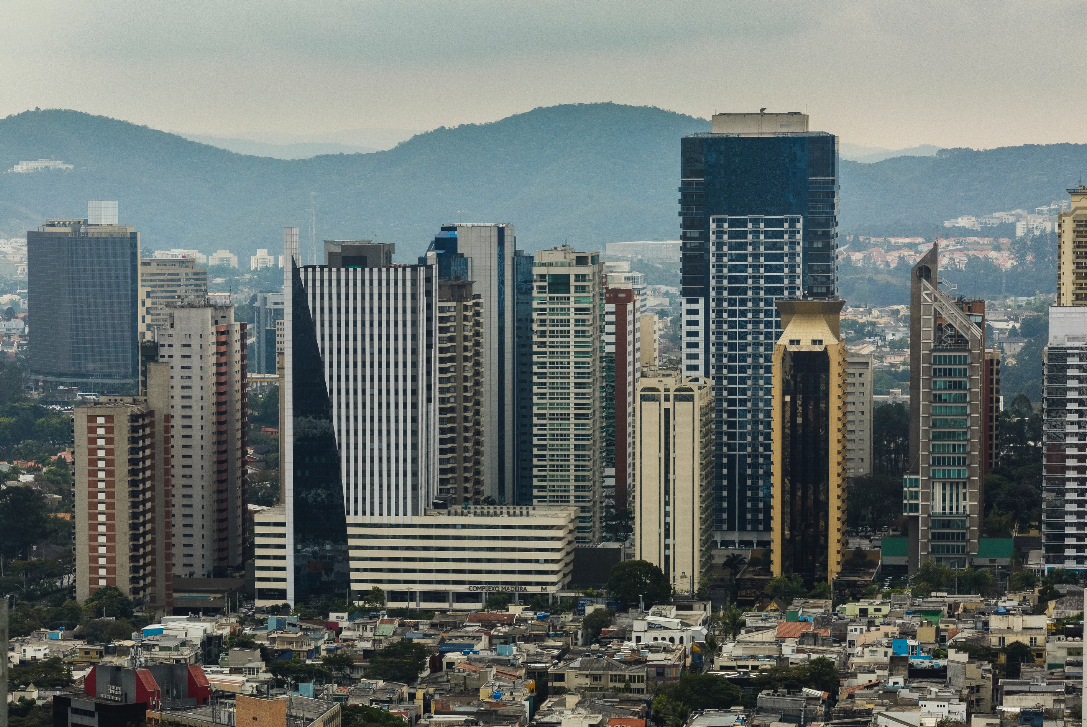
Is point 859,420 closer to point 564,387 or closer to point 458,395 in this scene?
point 564,387

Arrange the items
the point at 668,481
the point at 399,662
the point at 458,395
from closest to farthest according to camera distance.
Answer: the point at 399,662 < the point at 668,481 < the point at 458,395

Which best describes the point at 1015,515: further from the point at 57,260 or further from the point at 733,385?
the point at 57,260

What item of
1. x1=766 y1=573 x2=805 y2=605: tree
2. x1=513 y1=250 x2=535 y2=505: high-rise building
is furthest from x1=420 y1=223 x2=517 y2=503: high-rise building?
x1=766 y1=573 x2=805 y2=605: tree

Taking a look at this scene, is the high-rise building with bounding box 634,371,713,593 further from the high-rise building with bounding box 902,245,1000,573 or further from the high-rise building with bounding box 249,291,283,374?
the high-rise building with bounding box 249,291,283,374

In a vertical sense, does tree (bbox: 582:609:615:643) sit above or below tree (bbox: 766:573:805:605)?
below

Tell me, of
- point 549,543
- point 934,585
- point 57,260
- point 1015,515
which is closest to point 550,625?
point 549,543

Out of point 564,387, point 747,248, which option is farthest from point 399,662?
point 747,248
